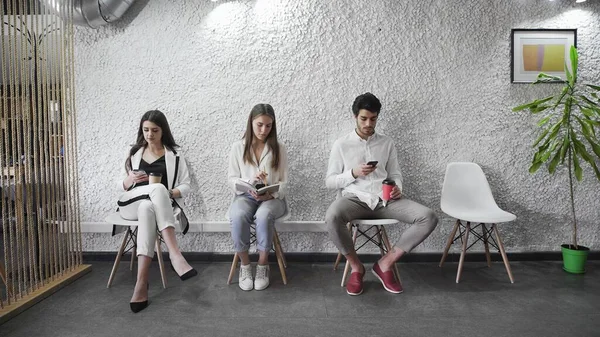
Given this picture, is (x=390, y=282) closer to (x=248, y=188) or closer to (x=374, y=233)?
(x=374, y=233)

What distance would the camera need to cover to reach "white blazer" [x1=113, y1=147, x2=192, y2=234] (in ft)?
8.87

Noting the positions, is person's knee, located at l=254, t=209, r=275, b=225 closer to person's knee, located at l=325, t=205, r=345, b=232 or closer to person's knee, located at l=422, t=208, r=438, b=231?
person's knee, located at l=325, t=205, r=345, b=232

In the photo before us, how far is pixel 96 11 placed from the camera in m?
2.85

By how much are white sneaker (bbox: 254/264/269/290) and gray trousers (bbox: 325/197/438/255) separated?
1.67 feet

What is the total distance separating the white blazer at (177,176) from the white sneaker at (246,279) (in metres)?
0.51

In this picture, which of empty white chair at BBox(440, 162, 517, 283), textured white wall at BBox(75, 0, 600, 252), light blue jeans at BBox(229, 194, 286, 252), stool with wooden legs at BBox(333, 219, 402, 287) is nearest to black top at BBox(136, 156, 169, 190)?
textured white wall at BBox(75, 0, 600, 252)

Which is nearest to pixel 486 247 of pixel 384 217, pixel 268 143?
pixel 384 217

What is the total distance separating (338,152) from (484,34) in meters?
1.58

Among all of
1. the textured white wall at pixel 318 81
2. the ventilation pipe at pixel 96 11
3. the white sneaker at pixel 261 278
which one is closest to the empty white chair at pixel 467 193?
the textured white wall at pixel 318 81

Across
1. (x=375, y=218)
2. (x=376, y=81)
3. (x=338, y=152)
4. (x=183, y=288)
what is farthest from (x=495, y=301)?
(x=183, y=288)

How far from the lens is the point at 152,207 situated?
2.46 m

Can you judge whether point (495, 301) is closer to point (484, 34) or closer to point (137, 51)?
point (484, 34)

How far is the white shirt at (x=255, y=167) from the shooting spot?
2.81 meters

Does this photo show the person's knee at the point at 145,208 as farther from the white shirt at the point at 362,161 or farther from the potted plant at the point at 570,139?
the potted plant at the point at 570,139
